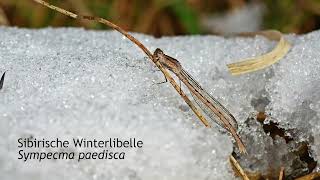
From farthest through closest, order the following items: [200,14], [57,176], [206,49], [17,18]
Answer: [200,14]
[17,18]
[206,49]
[57,176]

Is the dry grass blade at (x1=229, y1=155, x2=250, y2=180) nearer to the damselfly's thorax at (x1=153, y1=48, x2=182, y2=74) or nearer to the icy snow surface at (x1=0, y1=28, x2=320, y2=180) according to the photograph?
the icy snow surface at (x1=0, y1=28, x2=320, y2=180)

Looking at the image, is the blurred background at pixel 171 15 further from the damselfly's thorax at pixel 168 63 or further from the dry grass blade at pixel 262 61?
the damselfly's thorax at pixel 168 63

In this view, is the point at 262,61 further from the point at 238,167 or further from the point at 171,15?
the point at 171,15

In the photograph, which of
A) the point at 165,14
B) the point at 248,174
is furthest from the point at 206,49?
the point at 165,14

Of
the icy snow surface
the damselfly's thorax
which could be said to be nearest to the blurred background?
the icy snow surface

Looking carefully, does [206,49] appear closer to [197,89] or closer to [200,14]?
[197,89]

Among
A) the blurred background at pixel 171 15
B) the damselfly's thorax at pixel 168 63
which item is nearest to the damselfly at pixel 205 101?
the damselfly's thorax at pixel 168 63
